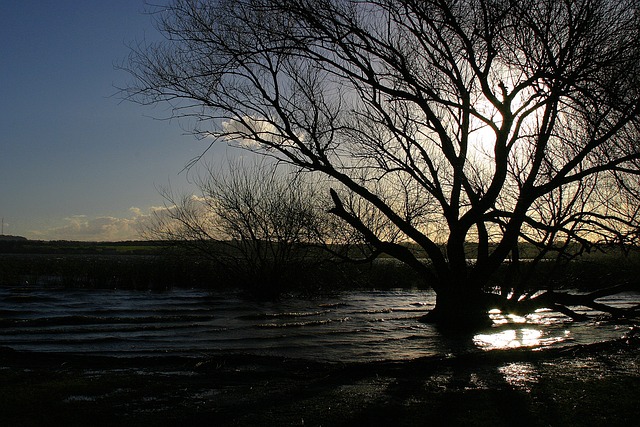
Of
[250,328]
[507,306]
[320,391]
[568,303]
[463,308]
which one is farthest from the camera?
[250,328]

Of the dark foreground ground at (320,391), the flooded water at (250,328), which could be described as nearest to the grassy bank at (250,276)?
the flooded water at (250,328)

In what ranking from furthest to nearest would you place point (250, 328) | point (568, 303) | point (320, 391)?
point (250, 328)
point (568, 303)
point (320, 391)

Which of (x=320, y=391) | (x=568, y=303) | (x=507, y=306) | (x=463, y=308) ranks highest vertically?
(x=568, y=303)

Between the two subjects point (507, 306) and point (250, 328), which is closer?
point (507, 306)

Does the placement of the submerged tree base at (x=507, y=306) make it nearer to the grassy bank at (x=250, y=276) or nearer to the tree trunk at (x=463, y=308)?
the tree trunk at (x=463, y=308)

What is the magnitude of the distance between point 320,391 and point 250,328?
→ 28.7 feet

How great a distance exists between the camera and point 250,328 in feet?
53.2

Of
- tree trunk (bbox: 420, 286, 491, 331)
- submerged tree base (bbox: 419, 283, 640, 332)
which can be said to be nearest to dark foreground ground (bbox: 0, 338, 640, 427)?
submerged tree base (bbox: 419, 283, 640, 332)

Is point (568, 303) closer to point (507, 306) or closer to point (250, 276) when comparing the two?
point (507, 306)

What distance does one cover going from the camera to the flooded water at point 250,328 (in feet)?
41.2

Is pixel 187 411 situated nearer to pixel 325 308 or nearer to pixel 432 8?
pixel 432 8

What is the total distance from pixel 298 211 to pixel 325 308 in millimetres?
3782

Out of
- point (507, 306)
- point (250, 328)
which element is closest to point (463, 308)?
point (507, 306)

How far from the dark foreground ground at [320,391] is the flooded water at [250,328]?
193 centimetres
